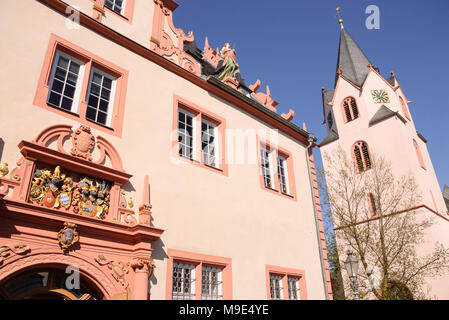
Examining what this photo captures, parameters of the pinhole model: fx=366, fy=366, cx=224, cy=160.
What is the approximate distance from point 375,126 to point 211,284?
2688cm

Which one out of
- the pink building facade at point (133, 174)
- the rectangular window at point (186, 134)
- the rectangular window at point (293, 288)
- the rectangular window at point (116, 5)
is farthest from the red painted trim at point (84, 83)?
the rectangular window at point (293, 288)

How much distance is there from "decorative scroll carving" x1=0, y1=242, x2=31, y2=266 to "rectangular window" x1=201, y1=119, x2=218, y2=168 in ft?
15.0

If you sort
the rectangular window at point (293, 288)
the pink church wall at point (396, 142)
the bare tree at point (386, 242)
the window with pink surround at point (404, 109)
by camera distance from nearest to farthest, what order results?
1. the rectangular window at point (293, 288)
2. the bare tree at point (386, 242)
3. the pink church wall at point (396, 142)
4. the window with pink surround at point (404, 109)

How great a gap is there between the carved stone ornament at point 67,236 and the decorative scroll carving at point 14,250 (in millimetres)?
464

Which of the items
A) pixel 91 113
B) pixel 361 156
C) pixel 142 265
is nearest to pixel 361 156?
pixel 361 156

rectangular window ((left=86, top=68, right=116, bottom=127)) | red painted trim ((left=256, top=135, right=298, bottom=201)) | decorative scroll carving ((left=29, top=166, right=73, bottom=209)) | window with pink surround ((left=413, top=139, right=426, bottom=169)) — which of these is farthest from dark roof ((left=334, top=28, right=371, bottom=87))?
decorative scroll carving ((left=29, top=166, right=73, bottom=209))

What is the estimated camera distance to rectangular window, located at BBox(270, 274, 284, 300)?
8.93 m

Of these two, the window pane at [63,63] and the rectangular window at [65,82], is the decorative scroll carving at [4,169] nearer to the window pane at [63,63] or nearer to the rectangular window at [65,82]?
the rectangular window at [65,82]

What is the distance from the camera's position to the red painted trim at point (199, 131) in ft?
26.9

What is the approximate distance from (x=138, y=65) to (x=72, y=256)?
4476mm

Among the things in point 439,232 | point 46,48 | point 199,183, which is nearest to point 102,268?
point 199,183

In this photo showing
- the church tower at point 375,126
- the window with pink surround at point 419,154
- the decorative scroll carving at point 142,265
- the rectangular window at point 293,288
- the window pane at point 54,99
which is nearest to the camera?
the decorative scroll carving at point 142,265

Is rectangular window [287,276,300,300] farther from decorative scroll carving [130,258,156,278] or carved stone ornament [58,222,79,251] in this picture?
carved stone ornament [58,222,79,251]

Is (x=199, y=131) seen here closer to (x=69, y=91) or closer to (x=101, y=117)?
(x=101, y=117)
